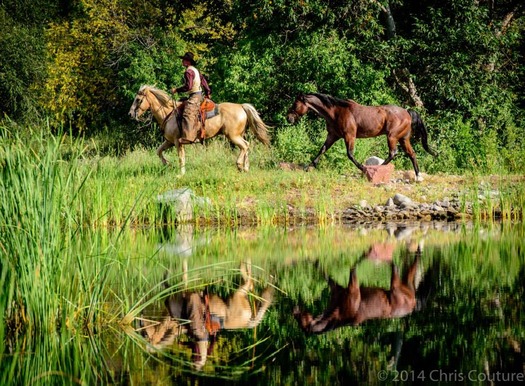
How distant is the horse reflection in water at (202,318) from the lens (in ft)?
22.6

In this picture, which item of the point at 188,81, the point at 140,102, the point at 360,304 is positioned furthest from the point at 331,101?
the point at 360,304

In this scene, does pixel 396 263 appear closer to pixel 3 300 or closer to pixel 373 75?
pixel 3 300

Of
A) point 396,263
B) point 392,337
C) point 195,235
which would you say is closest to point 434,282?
point 396,263

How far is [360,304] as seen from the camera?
27.4ft

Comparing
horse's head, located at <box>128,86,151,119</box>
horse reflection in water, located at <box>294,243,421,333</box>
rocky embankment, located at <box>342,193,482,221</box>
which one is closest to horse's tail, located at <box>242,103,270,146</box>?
horse's head, located at <box>128,86,151,119</box>

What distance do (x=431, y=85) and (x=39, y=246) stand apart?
62.9 feet

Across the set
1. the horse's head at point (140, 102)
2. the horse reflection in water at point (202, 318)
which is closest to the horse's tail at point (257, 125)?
the horse's head at point (140, 102)

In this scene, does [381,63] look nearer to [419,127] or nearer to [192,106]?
[419,127]

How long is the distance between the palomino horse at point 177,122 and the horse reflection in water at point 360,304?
375 inches

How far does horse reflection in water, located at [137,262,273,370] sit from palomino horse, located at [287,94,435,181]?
10206 mm

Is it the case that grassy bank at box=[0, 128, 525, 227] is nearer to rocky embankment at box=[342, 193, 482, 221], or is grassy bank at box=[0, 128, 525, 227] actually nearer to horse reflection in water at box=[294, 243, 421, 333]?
rocky embankment at box=[342, 193, 482, 221]

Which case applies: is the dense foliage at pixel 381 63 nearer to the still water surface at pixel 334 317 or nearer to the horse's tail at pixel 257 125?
the horse's tail at pixel 257 125

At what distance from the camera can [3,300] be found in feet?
21.5

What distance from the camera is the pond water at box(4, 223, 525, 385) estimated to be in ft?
19.7
